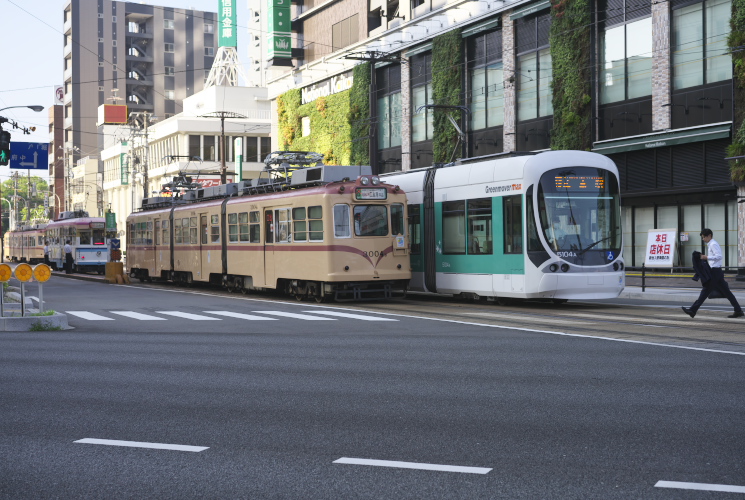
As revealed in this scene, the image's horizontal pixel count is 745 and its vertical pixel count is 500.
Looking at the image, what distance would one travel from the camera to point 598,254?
20672mm

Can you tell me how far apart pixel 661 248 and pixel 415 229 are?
32.2 feet

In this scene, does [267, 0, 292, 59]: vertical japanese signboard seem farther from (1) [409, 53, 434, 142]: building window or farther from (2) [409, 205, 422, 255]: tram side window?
(2) [409, 205, 422, 255]: tram side window

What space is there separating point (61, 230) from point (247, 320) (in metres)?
42.1

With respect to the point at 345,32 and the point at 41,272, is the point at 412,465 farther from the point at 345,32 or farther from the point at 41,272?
the point at 345,32

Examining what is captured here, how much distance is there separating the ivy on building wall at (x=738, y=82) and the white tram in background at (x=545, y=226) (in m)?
10.9

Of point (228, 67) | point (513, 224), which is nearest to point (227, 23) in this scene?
point (228, 67)

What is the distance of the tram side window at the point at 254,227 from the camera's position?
1075 inches

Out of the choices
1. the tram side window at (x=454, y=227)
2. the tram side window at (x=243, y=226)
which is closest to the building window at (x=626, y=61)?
the tram side window at (x=454, y=227)

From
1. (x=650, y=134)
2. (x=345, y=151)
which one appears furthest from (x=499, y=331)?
(x=345, y=151)

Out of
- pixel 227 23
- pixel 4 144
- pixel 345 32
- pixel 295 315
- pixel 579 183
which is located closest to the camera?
pixel 295 315

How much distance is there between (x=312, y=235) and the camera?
949 inches

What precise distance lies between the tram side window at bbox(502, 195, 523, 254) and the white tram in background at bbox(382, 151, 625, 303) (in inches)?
0.9

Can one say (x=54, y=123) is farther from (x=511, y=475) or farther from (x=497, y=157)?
(x=511, y=475)

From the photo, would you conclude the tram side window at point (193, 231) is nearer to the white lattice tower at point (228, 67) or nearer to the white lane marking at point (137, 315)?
the white lane marking at point (137, 315)
